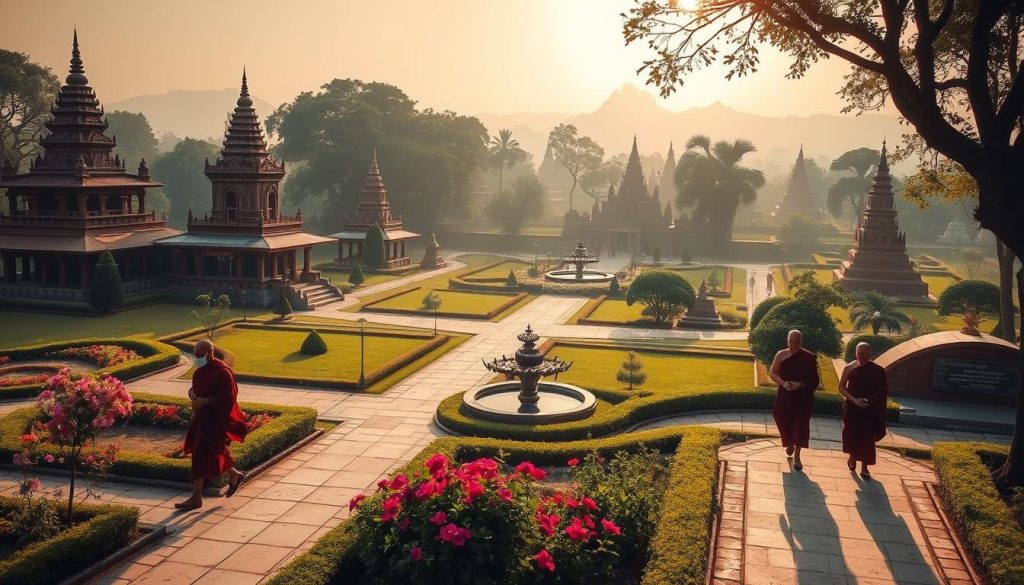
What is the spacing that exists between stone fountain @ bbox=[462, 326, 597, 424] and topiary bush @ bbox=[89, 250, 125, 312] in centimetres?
2258

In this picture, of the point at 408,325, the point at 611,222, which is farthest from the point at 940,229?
the point at 408,325

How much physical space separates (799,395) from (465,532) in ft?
25.1

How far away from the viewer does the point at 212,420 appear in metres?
13.5

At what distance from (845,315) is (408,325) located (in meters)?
21.4

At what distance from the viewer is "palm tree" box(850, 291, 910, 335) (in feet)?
107

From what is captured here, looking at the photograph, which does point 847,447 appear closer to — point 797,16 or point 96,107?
point 797,16

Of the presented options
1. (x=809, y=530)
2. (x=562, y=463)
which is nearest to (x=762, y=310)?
(x=562, y=463)

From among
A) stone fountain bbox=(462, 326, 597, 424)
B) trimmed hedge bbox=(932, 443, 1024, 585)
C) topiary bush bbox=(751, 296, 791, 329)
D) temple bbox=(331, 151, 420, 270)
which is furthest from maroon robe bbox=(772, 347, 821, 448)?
temple bbox=(331, 151, 420, 270)

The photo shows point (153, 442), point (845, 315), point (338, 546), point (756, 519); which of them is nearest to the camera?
point (338, 546)

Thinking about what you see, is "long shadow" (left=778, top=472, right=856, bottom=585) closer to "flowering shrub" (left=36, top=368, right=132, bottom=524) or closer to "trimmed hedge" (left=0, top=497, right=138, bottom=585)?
"trimmed hedge" (left=0, top=497, right=138, bottom=585)

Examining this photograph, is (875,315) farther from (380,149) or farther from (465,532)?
(380,149)

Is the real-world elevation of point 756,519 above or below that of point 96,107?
below

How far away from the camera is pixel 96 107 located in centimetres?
4312

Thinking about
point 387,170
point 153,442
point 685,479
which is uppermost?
point 387,170
